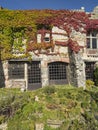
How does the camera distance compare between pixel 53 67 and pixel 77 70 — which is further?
pixel 53 67

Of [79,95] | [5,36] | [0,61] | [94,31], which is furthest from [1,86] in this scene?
[94,31]

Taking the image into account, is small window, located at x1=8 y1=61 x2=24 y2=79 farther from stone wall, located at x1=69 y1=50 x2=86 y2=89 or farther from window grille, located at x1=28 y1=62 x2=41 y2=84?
stone wall, located at x1=69 y1=50 x2=86 y2=89

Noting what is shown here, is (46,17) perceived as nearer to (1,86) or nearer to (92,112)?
(1,86)

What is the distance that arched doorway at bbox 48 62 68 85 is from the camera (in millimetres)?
24688

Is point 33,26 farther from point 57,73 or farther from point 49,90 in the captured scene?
point 49,90

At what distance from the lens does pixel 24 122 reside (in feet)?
46.3

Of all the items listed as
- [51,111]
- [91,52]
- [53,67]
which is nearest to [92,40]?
[91,52]

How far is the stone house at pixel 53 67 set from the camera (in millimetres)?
23234

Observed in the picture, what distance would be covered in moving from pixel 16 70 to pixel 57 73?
15.1ft

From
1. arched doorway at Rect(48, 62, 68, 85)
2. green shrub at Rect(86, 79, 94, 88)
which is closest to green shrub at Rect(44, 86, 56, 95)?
arched doorway at Rect(48, 62, 68, 85)

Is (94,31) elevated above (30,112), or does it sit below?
above

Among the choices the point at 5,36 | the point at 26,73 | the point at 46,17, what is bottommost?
the point at 26,73

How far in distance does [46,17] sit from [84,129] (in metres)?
14.5

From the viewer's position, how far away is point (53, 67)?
81.4ft
